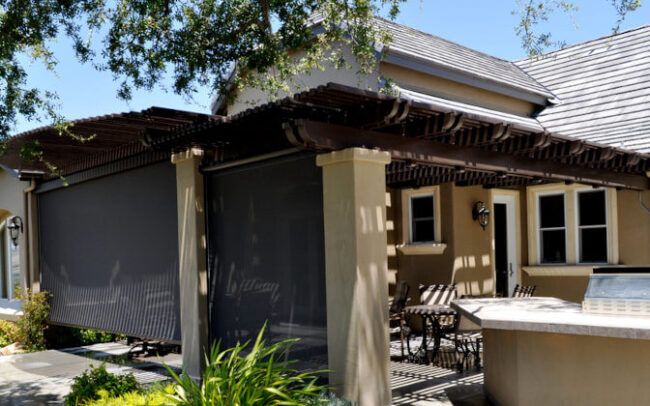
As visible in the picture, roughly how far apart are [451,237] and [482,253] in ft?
3.03

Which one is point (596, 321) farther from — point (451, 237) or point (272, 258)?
point (451, 237)

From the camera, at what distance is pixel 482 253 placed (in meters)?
11.6

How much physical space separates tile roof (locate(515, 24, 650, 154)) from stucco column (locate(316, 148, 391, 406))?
270 inches

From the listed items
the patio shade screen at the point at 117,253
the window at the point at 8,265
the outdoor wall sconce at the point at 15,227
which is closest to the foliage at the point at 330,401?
the patio shade screen at the point at 117,253

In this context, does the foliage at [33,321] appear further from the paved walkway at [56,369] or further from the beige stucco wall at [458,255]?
the beige stucco wall at [458,255]

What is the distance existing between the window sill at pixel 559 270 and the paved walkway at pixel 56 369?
22.7ft

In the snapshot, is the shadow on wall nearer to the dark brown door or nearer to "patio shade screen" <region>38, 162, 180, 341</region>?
the dark brown door

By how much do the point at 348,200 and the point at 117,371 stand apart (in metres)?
5.73

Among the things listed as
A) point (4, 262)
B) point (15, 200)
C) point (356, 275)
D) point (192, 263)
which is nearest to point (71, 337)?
point (15, 200)

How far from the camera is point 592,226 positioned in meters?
11.2

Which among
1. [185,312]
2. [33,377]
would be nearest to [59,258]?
[33,377]

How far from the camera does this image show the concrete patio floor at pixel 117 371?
23.0 feet

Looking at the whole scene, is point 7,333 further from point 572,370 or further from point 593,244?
point 593,244

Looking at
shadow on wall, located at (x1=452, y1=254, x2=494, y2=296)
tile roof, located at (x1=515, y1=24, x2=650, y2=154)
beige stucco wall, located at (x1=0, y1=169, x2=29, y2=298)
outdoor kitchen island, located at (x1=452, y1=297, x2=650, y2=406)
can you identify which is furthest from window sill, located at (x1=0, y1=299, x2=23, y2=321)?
tile roof, located at (x1=515, y1=24, x2=650, y2=154)
